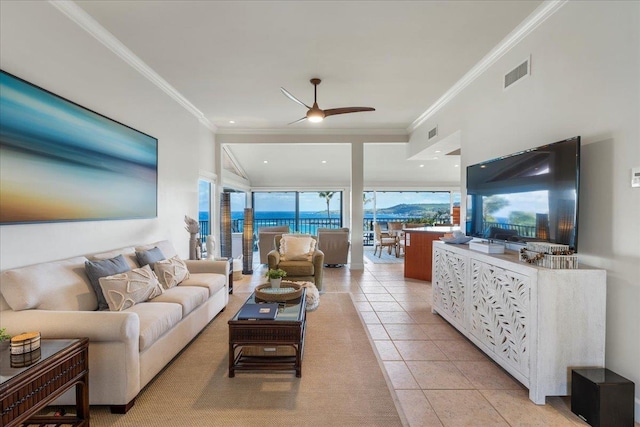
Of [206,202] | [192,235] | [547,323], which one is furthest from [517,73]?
[206,202]

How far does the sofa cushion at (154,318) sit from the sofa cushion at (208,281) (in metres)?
0.69

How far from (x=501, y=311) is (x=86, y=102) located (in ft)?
13.3

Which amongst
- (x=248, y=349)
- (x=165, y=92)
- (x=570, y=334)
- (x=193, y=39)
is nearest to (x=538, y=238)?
(x=570, y=334)

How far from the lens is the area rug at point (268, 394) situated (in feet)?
6.70

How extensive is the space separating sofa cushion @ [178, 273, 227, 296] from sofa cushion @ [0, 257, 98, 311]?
3.34 ft

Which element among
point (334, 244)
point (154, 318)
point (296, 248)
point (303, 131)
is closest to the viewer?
point (154, 318)

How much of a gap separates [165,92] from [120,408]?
392 centimetres

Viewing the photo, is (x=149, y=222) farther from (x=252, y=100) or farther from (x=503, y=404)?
(x=503, y=404)

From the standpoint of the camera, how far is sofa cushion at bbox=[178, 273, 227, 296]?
3.54m

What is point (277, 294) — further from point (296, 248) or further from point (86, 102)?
point (86, 102)

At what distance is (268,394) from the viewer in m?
2.31

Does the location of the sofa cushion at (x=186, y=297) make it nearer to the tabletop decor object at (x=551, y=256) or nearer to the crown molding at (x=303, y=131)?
→ the tabletop decor object at (x=551, y=256)

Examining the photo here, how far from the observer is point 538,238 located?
2.55m

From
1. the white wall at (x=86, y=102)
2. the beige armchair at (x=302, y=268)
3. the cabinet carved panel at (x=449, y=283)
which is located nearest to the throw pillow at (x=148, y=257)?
the white wall at (x=86, y=102)
